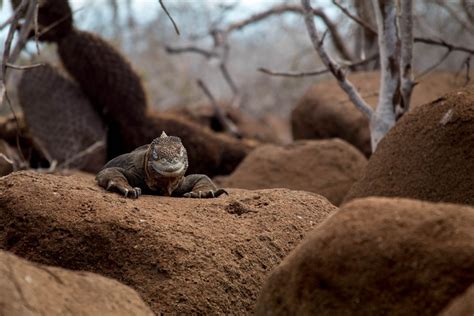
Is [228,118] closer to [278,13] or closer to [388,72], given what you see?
[278,13]

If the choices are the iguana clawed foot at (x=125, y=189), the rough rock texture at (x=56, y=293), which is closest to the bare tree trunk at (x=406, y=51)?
the iguana clawed foot at (x=125, y=189)

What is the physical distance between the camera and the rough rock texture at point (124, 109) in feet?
40.4

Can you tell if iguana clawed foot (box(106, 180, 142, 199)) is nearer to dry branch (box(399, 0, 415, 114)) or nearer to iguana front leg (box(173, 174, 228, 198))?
Answer: iguana front leg (box(173, 174, 228, 198))

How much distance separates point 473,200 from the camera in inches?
215

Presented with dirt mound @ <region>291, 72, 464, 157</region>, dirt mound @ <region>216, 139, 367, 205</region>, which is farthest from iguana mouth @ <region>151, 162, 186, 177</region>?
dirt mound @ <region>291, 72, 464, 157</region>

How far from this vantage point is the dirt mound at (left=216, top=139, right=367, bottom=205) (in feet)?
31.0

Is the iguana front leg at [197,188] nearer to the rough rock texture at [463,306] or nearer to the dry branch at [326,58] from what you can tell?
the dry branch at [326,58]

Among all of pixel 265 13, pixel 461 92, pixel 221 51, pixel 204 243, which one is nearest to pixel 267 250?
pixel 204 243

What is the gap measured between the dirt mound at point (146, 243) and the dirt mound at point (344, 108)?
21.6 feet

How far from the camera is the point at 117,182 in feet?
18.1

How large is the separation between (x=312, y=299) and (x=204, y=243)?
1.47 m

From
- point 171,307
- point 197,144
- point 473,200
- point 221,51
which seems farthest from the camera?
point 221,51

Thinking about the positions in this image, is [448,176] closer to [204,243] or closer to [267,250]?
[267,250]

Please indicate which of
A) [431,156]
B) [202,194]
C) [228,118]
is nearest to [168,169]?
[202,194]
